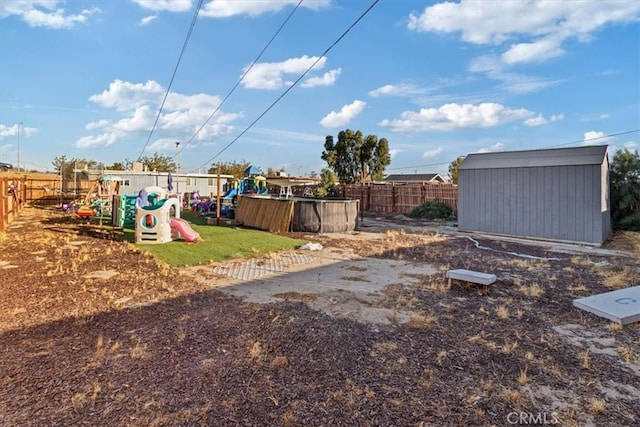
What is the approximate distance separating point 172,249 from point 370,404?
7.55m

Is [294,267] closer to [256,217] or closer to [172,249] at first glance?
[172,249]

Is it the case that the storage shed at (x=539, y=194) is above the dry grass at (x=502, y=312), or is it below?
above

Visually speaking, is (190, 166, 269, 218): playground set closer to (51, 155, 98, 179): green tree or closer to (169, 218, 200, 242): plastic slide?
(169, 218, 200, 242): plastic slide


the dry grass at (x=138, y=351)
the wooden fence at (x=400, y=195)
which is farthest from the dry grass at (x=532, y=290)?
the wooden fence at (x=400, y=195)

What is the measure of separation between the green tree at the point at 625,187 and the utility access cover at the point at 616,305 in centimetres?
956

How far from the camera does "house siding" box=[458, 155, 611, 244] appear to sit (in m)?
10.3

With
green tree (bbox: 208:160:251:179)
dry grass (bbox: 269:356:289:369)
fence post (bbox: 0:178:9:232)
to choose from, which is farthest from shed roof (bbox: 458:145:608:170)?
green tree (bbox: 208:160:251:179)

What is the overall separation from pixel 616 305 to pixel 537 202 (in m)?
7.56

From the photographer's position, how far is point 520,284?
5.96 meters

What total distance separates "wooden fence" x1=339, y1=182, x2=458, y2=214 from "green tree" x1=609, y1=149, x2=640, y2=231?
21.2 feet

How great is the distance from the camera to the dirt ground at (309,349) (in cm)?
251

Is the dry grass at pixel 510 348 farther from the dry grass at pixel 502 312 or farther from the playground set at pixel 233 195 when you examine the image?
the playground set at pixel 233 195

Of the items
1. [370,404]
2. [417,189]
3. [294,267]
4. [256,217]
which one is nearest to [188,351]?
[370,404]

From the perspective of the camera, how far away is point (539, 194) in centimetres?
1126
